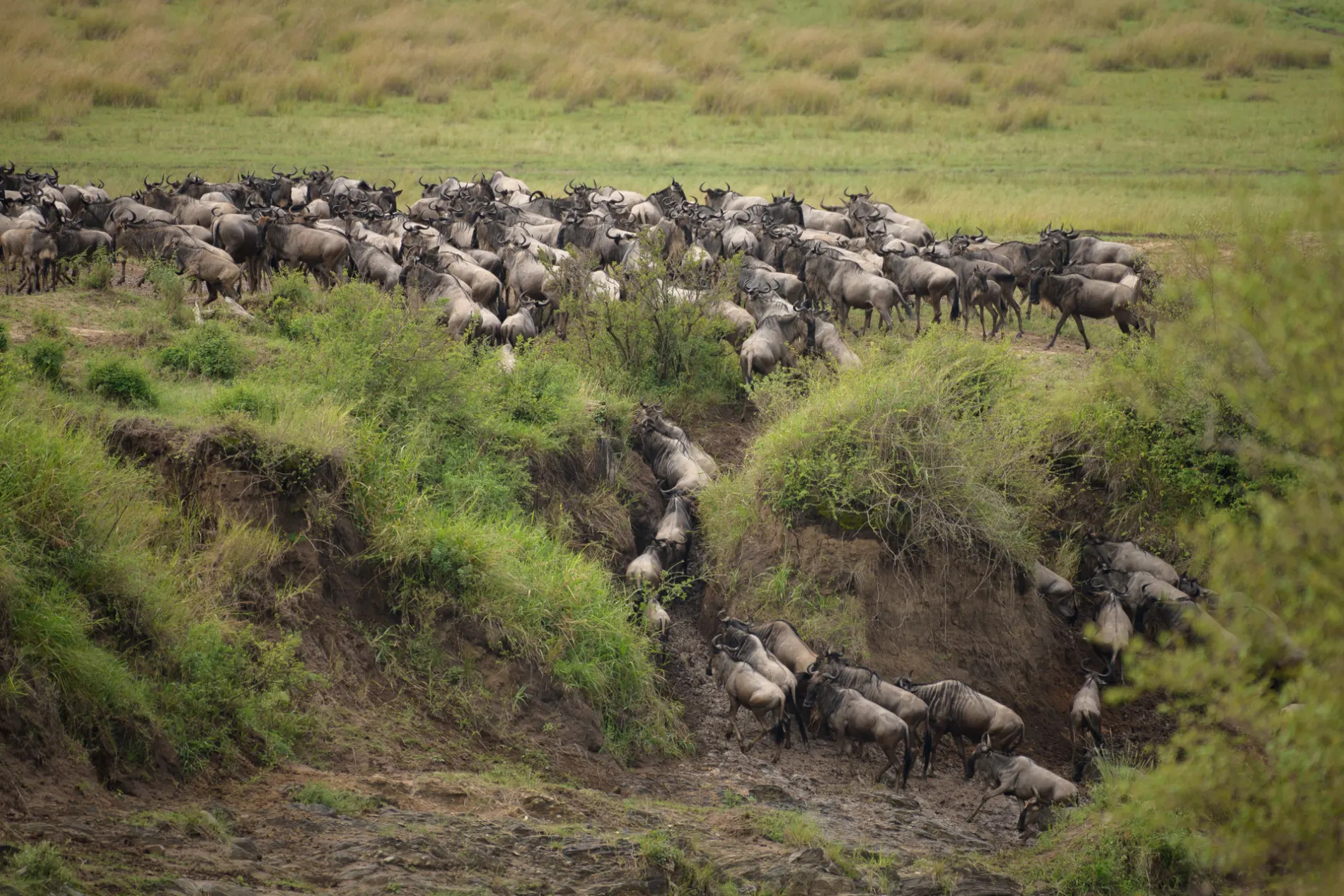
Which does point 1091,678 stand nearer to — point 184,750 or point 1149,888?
point 1149,888

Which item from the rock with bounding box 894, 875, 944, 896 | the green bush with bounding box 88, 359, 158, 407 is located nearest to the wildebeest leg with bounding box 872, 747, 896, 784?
the rock with bounding box 894, 875, 944, 896

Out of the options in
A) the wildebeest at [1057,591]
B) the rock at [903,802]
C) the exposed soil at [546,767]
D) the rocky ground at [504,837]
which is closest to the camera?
the rocky ground at [504,837]

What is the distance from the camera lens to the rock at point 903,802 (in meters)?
9.65

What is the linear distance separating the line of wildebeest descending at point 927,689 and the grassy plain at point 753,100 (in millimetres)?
15073

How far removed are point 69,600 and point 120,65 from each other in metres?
40.8

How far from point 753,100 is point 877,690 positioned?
131 feet

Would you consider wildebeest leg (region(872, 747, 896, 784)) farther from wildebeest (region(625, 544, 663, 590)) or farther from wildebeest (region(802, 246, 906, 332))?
wildebeest (region(802, 246, 906, 332))

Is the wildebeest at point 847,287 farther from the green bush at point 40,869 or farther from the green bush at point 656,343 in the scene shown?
the green bush at point 40,869

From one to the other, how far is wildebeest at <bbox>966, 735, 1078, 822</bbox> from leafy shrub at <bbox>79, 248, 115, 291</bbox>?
1202 cm

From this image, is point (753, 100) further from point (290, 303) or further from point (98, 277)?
point (290, 303)

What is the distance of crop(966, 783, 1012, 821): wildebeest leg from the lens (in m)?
9.31

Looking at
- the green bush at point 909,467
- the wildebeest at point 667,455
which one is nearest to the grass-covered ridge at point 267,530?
the wildebeest at point 667,455

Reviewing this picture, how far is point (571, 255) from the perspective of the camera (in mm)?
17547

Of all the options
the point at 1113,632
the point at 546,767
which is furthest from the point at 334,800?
the point at 1113,632
